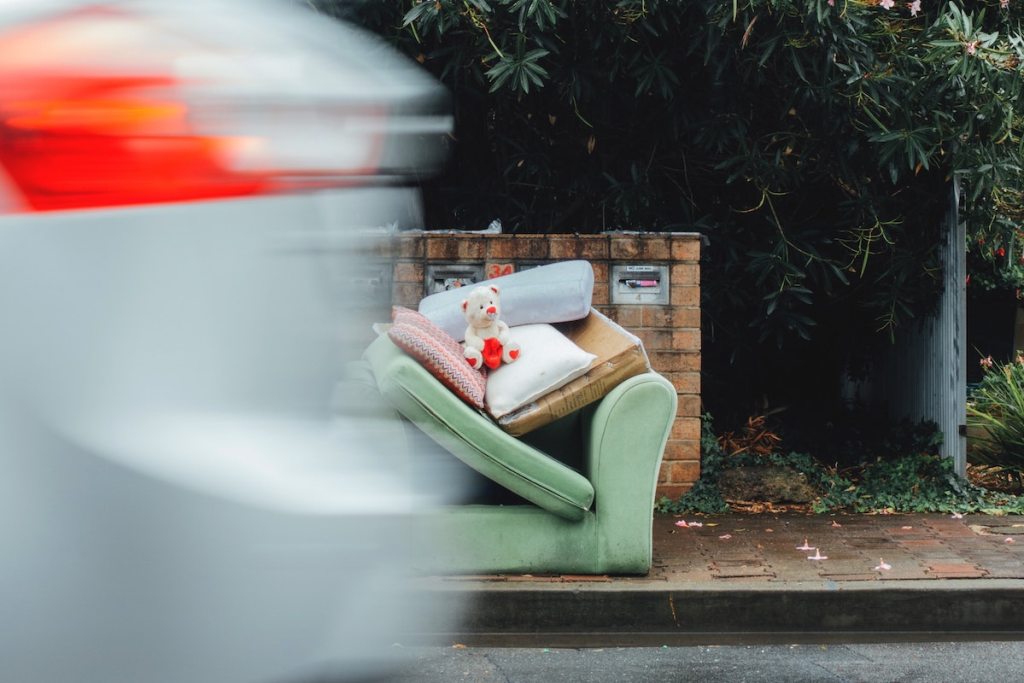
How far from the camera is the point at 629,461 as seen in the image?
4672mm

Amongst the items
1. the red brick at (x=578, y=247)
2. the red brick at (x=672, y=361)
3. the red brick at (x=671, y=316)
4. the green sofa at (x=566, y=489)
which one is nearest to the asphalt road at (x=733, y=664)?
the green sofa at (x=566, y=489)

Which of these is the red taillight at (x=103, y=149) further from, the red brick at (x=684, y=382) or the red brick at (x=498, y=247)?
the red brick at (x=684, y=382)

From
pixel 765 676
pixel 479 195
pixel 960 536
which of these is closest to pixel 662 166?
pixel 479 195

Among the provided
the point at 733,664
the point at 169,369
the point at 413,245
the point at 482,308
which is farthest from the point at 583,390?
the point at 169,369

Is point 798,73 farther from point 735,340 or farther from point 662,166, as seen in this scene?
point 735,340

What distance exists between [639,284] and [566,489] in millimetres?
2000

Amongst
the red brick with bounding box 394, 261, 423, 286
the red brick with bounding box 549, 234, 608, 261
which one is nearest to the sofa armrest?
the red brick with bounding box 549, 234, 608, 261

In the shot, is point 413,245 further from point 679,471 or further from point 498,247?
point 679,471

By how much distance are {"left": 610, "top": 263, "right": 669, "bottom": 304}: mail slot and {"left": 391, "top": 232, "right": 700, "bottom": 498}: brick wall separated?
0.03 metres

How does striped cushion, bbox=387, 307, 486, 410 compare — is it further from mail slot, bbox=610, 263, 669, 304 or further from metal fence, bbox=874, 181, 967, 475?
metal fence, bbox=874, 181, 967, 475

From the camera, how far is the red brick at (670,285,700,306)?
630 centimetres

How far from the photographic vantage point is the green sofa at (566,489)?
4535 mm

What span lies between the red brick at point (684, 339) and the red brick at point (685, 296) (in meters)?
0.15

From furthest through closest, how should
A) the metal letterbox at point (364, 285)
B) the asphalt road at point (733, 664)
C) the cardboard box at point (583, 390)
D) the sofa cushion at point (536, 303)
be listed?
the sofa cushion at point (536, 303)
the cardboard box at point (583, 390)
the asphalt road at point (733, 664)
the metal letterbox at point (364, 285)
